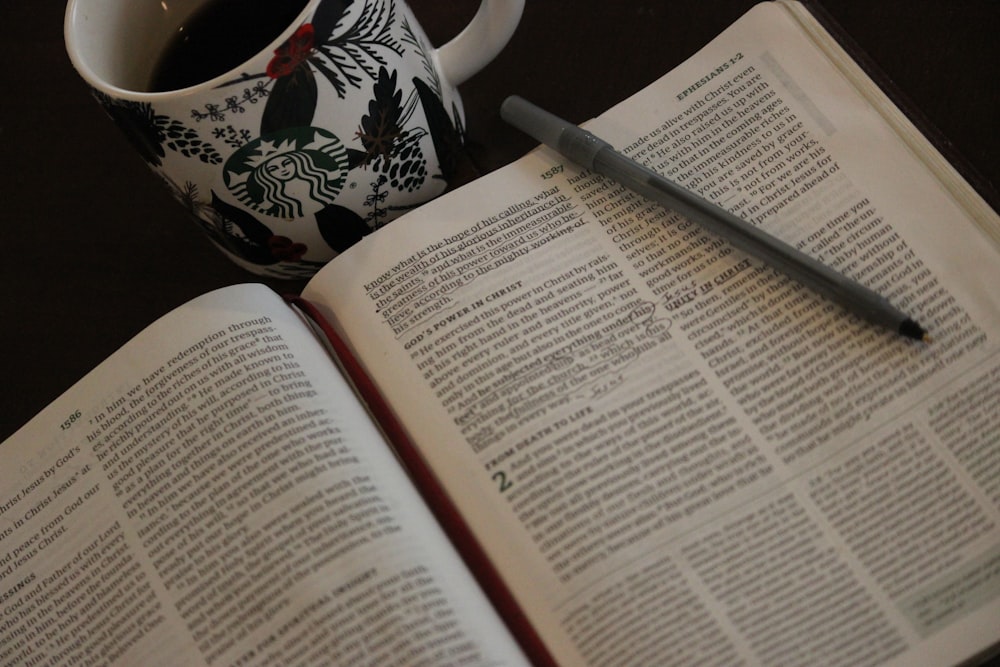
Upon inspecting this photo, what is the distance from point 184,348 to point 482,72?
22cm

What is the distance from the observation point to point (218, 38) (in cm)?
40

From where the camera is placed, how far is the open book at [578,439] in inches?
12.9

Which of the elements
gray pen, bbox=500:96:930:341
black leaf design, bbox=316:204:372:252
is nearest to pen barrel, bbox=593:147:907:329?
gray pen, bbox=500:96:930:341

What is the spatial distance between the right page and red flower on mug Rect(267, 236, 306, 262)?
0.02m

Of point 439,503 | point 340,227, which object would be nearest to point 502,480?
point 439,503

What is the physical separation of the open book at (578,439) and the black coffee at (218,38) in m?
0.10

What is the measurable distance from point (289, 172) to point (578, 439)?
17 centimetres

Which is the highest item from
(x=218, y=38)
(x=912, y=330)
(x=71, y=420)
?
(x=218, y=38)

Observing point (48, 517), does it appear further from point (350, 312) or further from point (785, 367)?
point (785, 367)

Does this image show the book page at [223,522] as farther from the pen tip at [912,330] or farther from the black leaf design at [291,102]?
the pen tip at [912,330]

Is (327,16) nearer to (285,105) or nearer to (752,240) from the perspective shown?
(285,105)

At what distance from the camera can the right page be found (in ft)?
1.08

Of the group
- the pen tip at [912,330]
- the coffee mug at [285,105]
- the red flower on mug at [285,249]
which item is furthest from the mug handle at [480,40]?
the pen tip at [912,330]

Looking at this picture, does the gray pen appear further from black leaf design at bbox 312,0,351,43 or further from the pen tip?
black leaf design at bbox 312,0,351,43
